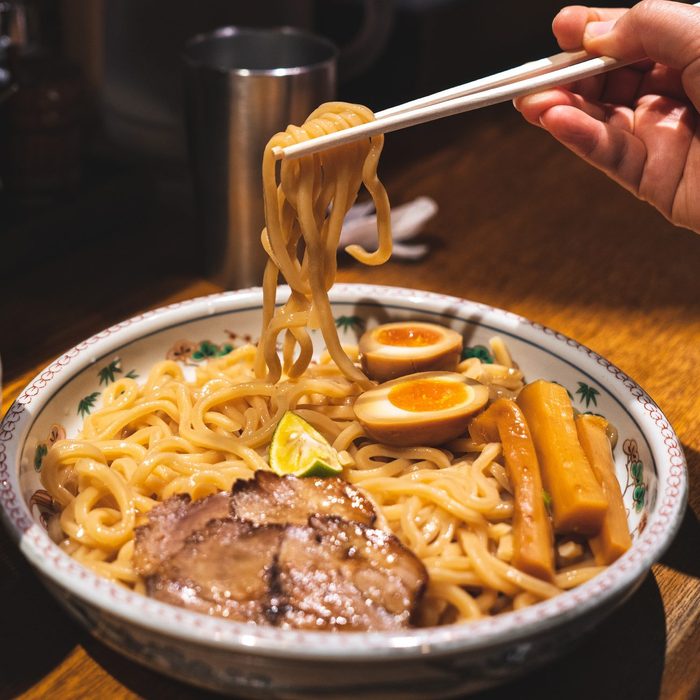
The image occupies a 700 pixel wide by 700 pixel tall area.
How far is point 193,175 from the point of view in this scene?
3568 mm

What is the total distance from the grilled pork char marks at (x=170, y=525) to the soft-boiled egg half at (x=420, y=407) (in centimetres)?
48

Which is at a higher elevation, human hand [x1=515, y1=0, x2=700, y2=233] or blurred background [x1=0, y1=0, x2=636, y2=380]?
human hand [x1=515, y1=0, x2=700, y2=233]

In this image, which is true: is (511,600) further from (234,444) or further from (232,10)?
(232,10)

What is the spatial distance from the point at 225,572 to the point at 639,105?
77.6 inches

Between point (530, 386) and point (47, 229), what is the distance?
86.3 inches

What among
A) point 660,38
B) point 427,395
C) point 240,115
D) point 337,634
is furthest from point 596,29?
point 337,634

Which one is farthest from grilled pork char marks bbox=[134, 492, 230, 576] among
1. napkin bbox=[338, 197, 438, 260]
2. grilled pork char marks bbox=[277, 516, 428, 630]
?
napkin bbox=[338, 197, 438, 260]

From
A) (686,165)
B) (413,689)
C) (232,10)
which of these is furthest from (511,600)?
(232,10)

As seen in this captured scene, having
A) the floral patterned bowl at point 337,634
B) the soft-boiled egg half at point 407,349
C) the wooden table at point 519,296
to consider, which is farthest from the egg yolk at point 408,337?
the wooden table at point 519,296

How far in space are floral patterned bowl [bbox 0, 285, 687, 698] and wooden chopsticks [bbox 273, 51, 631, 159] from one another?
2.33ft

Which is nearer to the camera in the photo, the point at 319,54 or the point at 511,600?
the point at 511,600

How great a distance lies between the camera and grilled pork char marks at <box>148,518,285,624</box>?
67.9 inches

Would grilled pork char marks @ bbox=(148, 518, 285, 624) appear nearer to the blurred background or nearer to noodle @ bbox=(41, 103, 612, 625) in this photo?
noodle @ bbox=(41, 103, 612, 625)

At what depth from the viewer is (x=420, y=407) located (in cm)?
232
